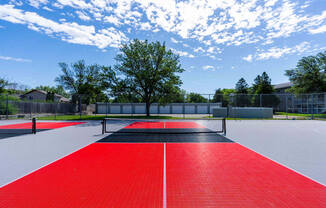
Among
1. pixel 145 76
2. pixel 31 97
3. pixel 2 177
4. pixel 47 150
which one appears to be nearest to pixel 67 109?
pixel 145 76

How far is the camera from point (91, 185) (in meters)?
3.87

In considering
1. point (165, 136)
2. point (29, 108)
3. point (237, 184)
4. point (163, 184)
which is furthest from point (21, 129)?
point (29, 108)

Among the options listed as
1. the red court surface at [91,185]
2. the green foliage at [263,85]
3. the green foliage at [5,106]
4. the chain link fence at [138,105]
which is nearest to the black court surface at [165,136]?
the red court surface at [91,185]

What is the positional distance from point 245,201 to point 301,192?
1.45 m

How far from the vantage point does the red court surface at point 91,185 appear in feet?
10.5

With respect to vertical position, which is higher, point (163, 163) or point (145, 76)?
point (145, 76)

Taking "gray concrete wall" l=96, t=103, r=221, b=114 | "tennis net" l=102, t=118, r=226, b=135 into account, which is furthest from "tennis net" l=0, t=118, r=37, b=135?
"gray concrete wall" l=96, t=103, r=221, b=114

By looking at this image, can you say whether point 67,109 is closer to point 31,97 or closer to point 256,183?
point 256,183

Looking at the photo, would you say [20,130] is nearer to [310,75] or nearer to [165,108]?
[165,108]

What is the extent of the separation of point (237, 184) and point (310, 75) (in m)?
47.6

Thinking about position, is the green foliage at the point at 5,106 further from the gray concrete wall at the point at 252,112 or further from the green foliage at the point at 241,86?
the green foliage at the point at 241,86

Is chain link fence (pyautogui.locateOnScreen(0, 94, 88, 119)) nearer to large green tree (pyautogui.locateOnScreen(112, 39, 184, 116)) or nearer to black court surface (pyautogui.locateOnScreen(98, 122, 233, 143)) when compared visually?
large green tree (pyautogui.locateOnScreen(112, 39, 184, 116))

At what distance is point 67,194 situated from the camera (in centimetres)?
349

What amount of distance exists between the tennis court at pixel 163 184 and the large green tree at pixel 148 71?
21106 mm
